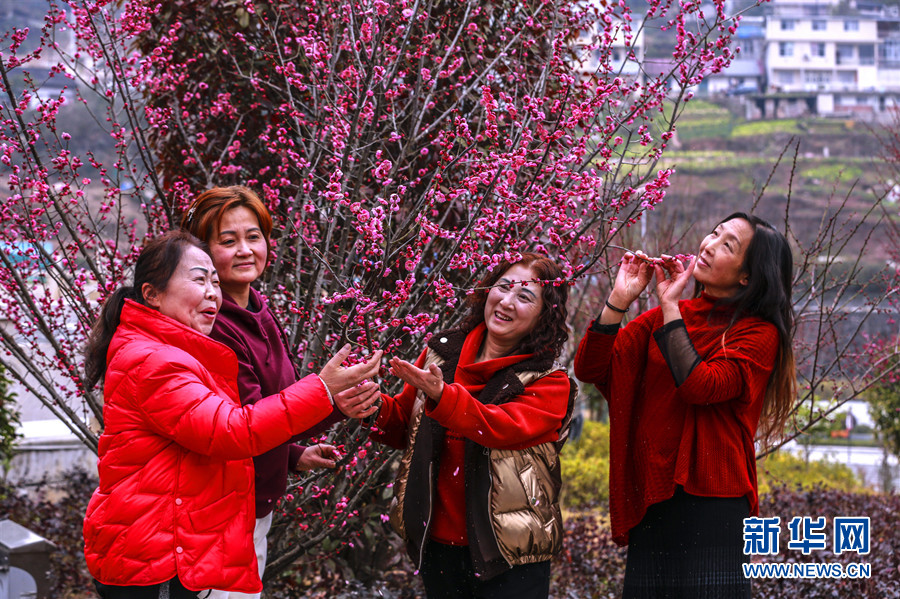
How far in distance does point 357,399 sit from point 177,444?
1.49ft

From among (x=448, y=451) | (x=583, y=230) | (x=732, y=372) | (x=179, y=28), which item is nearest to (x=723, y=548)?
(x=732, y=372)

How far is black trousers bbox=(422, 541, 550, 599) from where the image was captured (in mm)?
2301

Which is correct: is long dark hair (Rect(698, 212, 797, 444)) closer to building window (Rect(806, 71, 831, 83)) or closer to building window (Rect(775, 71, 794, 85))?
building window (Rect(775, 71, 794, 85))

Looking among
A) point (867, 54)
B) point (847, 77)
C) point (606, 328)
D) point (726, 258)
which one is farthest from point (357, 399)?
point (867, 54)

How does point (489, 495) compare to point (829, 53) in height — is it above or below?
below

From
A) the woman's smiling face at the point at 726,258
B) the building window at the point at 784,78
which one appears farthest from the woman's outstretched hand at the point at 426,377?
the building window at the point at 784,78

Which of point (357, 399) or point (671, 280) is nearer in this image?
point (357, 399)

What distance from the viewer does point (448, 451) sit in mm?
2438

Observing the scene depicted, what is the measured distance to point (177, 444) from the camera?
6.27ft

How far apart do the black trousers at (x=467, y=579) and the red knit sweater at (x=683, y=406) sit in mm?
340

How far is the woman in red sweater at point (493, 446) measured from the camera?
7.36 feet

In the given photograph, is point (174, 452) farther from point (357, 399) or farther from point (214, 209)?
point (214, 209)

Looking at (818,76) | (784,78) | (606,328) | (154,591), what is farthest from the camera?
(784,78)

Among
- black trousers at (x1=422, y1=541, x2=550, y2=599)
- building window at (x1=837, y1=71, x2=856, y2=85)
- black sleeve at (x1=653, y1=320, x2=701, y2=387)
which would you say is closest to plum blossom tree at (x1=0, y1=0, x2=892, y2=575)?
black sleeve at (x1=653, y1=320, x2=701, y2=387)
